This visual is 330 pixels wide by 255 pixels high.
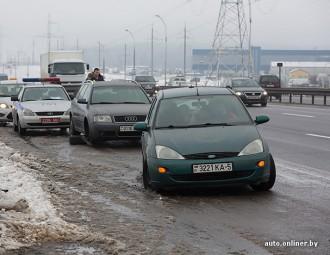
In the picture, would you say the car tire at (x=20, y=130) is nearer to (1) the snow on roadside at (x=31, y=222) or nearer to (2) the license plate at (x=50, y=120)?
(2) the license plate at (x=50, y=120)

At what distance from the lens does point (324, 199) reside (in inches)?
334

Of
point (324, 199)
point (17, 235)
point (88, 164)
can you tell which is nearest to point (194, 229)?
point (17, 235)

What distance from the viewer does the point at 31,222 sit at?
6.86m

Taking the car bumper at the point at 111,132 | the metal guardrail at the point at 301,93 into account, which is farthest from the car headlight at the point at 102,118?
the metal guardrail at the point at 301,93

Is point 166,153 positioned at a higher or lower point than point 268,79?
higher

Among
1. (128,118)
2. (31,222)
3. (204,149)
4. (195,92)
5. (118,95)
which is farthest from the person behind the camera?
(118,95)

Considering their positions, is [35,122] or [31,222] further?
[35,122]

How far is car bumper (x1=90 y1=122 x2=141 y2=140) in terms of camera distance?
15.5m

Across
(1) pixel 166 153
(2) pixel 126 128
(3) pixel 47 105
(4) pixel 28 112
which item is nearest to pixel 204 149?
(1) pixel 166 153

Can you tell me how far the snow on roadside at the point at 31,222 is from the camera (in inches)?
244

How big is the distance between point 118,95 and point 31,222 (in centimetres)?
1015

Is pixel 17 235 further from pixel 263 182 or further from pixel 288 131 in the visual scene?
pixel 288 131

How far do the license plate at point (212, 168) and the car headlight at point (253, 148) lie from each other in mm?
239

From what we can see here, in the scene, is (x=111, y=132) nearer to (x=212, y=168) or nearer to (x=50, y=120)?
(x=50, y=120)
